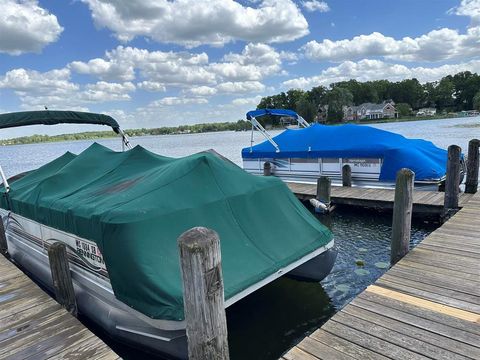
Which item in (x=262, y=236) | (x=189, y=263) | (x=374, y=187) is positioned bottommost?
(x=374, y=187)

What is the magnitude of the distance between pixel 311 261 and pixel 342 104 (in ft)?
280

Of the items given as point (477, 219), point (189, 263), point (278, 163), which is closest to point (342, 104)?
point (278, 163)

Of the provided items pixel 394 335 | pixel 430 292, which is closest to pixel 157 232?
pixel 394 335

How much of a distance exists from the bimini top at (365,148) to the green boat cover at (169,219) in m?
6.09

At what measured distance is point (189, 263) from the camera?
237 centimetres

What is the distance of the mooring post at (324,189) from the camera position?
33.2 ft

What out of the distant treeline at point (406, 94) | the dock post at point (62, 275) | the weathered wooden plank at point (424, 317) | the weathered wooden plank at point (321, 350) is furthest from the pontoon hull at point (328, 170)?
the distant treeline at point (406, 94)

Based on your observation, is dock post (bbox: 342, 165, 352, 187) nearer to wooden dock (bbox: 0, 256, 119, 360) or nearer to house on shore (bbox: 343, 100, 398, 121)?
wooden dock (bbox: 0, 256, 119, 360)

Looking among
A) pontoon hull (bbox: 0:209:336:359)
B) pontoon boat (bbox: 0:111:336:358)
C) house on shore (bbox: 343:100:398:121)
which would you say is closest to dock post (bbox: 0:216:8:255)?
pontoon hull (bbox: 0:209:336:359)

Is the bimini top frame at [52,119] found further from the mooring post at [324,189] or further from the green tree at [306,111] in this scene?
the green tree at [306,111]

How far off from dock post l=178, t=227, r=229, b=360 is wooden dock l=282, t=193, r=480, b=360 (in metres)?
0.87

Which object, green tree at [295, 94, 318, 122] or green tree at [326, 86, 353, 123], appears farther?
green tree at [326, 86, 353, 123]

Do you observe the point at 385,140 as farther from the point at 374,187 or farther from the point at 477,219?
the point at 477,219

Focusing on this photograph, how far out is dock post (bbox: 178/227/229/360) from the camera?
2.35m
